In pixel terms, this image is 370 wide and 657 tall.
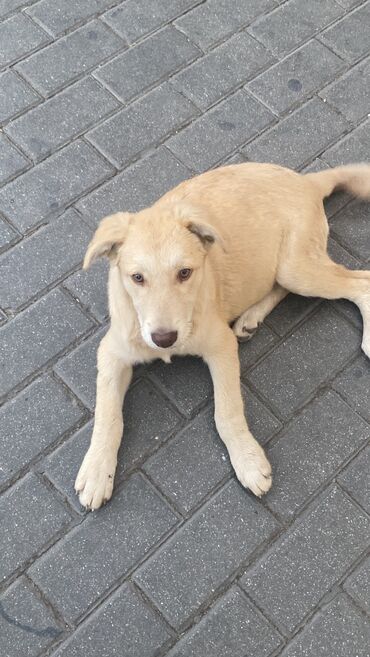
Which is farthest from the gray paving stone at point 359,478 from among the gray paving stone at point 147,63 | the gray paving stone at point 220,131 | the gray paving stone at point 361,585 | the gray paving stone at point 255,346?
the gray paving stone at point 147,63

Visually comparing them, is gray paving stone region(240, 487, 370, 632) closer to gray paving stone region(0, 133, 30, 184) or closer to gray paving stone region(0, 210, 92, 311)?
gray paving stone region(0, 210, 92, 311)

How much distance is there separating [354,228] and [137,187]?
Answer: 4.84 ft

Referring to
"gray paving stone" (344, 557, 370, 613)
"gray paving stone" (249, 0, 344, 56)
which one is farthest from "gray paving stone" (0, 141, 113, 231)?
"gray paving stone" (344, 557, 370, 613)

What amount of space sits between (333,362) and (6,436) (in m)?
1.95

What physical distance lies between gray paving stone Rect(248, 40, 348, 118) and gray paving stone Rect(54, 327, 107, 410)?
2258 mm

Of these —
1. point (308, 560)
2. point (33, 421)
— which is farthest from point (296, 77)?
point (308, 560)

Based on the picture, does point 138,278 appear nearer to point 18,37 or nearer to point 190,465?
point 190,465

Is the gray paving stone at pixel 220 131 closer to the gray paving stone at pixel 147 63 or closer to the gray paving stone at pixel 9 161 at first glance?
the gray paving stone at pixel 147 63

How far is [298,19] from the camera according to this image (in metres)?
5.64

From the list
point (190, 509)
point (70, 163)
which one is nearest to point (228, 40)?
point (70, 163)

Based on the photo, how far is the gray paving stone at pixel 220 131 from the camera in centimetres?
501

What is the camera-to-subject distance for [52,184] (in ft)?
16.0

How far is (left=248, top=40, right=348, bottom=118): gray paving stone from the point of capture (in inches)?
208

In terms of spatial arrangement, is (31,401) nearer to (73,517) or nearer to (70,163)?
(73,517)
